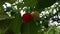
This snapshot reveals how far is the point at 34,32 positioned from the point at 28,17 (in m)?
0.06

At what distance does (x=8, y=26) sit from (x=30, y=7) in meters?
0.10

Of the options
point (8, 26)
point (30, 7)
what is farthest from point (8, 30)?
point (30, 7)

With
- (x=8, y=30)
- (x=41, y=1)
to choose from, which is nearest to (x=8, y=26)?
(x=8, y=30)

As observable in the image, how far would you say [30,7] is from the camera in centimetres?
43

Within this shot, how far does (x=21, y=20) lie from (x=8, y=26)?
0.04 meters

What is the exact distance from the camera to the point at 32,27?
349mm

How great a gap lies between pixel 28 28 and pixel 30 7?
0.10m

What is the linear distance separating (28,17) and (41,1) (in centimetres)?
6

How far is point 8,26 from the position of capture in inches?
14.3

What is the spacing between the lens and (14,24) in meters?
0.37

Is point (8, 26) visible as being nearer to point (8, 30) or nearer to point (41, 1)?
point (8, 30)

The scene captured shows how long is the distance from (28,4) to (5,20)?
92mm

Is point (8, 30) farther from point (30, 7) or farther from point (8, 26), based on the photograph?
point (30, 7)

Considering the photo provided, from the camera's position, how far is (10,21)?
372mm
